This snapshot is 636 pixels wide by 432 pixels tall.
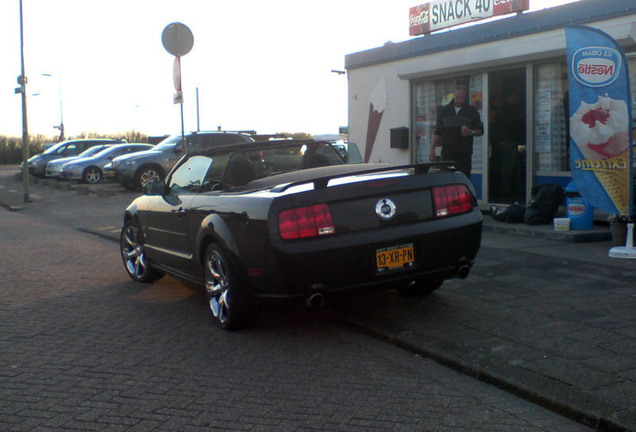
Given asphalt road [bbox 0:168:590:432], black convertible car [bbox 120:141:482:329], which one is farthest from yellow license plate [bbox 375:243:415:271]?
asphalt road [bbox 0:168:590:432]

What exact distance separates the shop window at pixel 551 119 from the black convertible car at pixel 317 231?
544 cm

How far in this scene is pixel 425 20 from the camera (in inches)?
557

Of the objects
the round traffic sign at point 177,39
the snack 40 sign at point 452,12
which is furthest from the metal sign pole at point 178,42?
the snack 40 sign at point 452,12

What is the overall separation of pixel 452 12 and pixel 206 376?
10745 mm

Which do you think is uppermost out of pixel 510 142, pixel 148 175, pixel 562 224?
pixel 510 142

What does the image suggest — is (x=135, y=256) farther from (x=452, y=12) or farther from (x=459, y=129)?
(x=452, y=12)

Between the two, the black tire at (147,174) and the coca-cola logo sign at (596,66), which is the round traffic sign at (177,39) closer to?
the coca-cola logo sign at (596,66)

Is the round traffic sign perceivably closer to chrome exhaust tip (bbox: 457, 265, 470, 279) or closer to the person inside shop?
the person inside shop

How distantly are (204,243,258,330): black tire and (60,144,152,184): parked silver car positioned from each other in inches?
859

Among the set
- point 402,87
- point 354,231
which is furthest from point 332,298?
point 402,87

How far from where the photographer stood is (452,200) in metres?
5.71

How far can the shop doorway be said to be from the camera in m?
11.6

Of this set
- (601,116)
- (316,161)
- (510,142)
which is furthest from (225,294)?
(510,142)

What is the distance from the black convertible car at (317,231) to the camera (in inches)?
202
